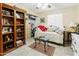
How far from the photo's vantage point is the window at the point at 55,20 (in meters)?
1.97

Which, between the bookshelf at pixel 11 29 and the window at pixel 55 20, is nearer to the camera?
the window at pixel 55 20

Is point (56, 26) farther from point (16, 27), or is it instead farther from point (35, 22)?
point (16, 27)

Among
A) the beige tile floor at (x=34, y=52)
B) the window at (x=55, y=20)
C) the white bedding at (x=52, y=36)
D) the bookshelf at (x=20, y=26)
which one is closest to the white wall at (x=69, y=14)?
the window at (x=55, y=20)

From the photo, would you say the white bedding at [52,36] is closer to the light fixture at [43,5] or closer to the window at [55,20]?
the window at [55,20]

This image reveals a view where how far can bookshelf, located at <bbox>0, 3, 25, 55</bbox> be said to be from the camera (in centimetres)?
208

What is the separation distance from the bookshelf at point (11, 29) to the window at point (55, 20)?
608 millimetres

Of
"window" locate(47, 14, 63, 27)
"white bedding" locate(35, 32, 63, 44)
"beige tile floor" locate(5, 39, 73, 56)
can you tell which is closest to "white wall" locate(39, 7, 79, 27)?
"window" locate(47, 14, 63, 27)

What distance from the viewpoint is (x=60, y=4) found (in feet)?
6.33

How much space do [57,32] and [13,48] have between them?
1.06 m

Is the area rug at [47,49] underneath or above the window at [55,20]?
underneath

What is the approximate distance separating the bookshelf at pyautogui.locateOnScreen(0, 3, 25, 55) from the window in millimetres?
608

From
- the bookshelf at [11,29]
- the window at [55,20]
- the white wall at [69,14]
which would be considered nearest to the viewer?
the white wall at [69,14]

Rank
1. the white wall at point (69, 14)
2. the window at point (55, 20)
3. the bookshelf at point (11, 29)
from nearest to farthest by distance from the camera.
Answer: the white wall at point (69, 14)
the window at point (55, 20)
the bookshelf at point (11, 29)

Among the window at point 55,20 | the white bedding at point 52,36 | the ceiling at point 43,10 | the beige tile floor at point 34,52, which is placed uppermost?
the ceiling at point 43,10
